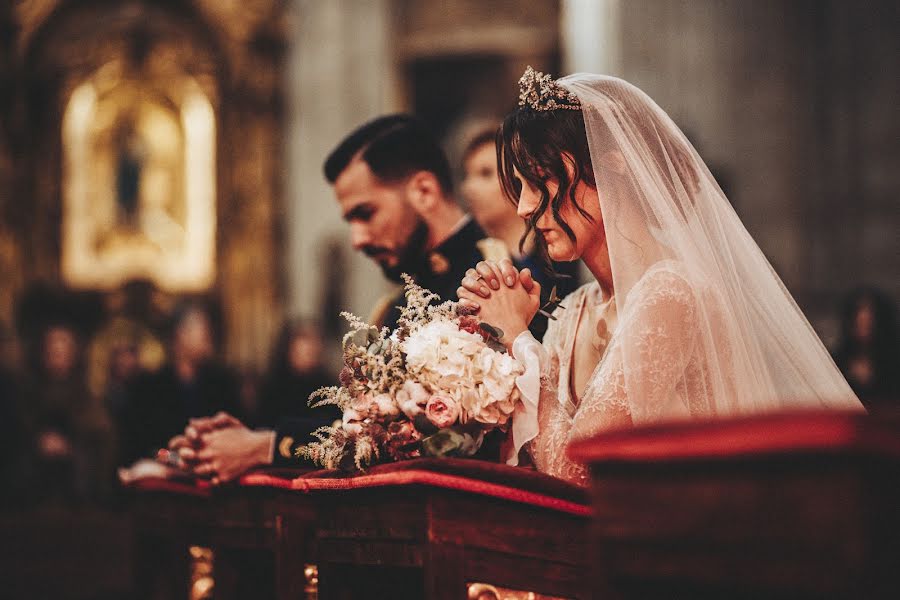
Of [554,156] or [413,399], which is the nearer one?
[413,399]

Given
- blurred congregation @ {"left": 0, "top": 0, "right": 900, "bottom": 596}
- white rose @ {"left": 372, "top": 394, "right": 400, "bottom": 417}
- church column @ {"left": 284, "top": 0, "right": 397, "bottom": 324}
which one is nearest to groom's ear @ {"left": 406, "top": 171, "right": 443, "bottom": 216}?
white rose @ {"left": 372, "top": 394, "right": 400, "bottom": 417}

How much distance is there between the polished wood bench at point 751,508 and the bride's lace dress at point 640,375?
767 mm

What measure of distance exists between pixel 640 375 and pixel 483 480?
455 millimetres

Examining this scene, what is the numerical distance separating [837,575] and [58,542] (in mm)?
5059

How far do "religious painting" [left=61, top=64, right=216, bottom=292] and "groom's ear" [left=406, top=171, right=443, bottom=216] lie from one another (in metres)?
8.26

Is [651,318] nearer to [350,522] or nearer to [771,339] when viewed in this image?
[771,339]

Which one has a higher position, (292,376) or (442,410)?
(442,410)

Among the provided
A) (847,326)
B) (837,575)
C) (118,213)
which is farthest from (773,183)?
(837,575)

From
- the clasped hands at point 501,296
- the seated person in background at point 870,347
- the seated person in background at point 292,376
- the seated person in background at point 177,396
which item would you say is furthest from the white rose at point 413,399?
the seated person in background at point 292,376

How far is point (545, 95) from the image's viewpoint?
268cm

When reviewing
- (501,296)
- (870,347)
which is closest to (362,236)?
(501,296)

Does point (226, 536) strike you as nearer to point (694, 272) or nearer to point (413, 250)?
point (413, 250)

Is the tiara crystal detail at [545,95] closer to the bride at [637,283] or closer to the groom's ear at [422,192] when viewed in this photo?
the bride at [637,283]

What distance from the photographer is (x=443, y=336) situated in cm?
252
